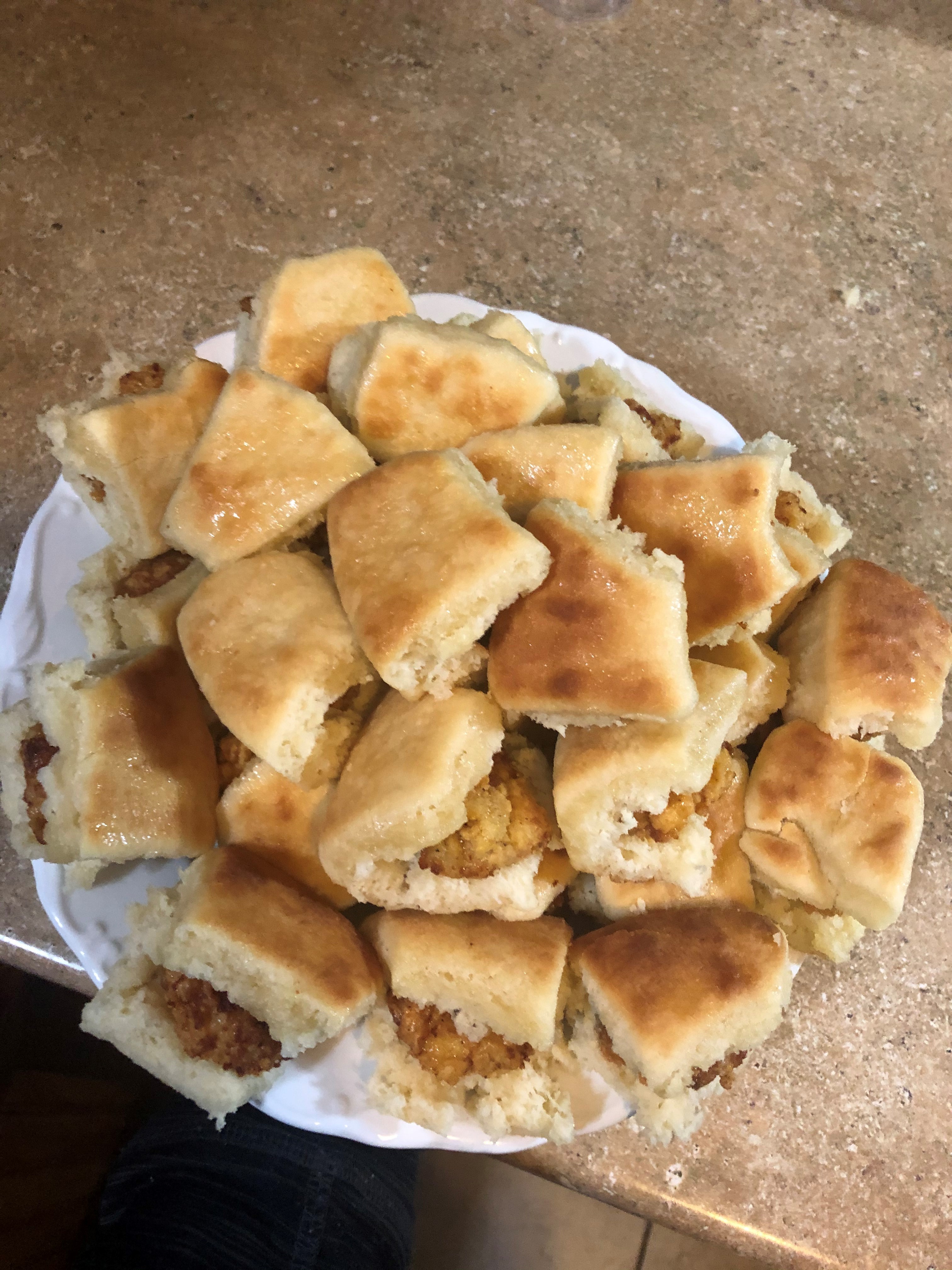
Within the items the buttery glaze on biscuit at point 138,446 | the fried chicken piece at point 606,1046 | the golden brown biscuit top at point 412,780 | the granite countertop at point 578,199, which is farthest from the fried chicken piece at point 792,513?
the buttery glaze on biscuit at point 138,446

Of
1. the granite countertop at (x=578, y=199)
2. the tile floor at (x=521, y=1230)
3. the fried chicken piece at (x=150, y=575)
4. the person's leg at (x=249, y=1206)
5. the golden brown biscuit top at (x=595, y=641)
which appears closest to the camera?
the golden brown biscuit top at (x=595, y=641)

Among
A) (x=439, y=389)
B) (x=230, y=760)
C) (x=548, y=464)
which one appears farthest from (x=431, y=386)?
(x=230, y=760)

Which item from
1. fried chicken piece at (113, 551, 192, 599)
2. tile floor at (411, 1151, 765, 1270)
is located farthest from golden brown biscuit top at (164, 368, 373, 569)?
tile floor at (411, 1151, 765, 1270)

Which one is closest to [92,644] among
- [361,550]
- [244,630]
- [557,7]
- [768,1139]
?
[244,630]

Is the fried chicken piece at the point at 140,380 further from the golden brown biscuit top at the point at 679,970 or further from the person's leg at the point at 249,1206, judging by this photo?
the person's leg at the point at 249,1206

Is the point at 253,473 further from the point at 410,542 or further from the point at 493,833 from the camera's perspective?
the point at 493,833
